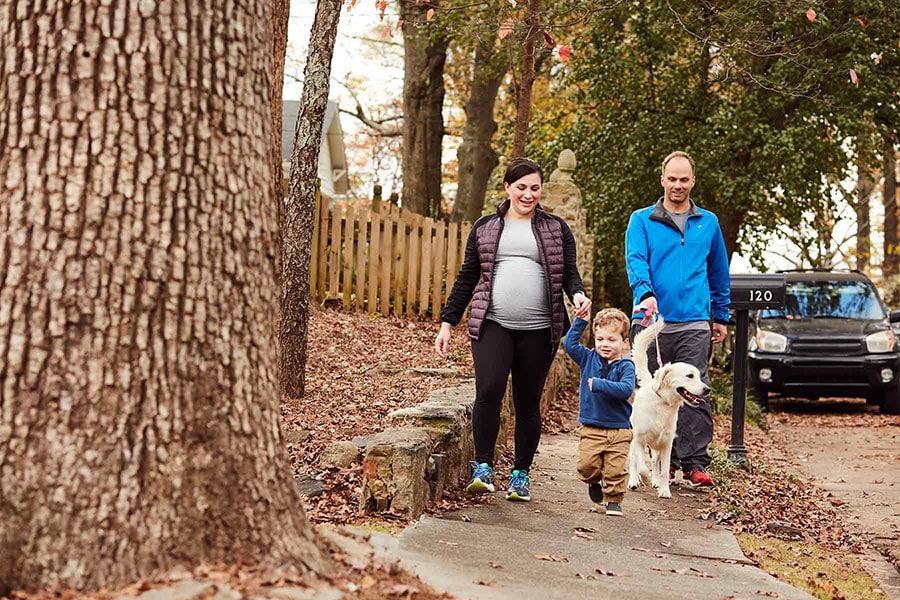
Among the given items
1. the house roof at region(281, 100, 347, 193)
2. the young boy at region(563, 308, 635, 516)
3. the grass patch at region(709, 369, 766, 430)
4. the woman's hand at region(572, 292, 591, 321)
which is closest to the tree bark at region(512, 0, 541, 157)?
the grass patch at region(709, 369, 766, 430)

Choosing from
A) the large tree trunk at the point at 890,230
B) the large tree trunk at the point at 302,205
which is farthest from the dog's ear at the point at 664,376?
the large tree trunk at the point at 890,230

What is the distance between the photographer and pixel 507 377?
19.6ft

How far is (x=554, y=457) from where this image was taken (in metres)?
8.34

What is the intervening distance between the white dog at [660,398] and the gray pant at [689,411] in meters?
0.20

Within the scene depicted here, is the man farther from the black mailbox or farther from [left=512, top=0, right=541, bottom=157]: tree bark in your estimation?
[left=512, top=0, right=541, bottom=157]: tree bark

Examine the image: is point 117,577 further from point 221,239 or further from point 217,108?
point 217,108

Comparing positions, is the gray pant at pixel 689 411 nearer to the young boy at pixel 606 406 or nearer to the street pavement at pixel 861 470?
the young boy at pixel 606 406

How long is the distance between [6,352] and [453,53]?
23.5 m

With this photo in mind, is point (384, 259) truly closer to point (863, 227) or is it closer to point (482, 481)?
point (482, 481)

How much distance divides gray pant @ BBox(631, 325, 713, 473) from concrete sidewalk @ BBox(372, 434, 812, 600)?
1.67 feet

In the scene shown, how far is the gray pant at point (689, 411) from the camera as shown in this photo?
6.87 m

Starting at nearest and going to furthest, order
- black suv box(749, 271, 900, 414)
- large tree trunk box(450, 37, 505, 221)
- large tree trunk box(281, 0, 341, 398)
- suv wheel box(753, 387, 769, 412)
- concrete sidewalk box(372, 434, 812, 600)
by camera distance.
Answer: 1. concrete sidewalk box(372, 434, 812, 600)
2. large tree trunk box(281, 0, 341, 398)
3. black suv box(749, 271, 900, 414)
4. suv wheel box(753, 387, 769, 412)
5. large tree trunk box(450, 37, 505, 221)

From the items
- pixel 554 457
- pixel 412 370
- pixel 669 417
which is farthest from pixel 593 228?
pixel 669 417

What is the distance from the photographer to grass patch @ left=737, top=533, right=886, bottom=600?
5.05 metres
